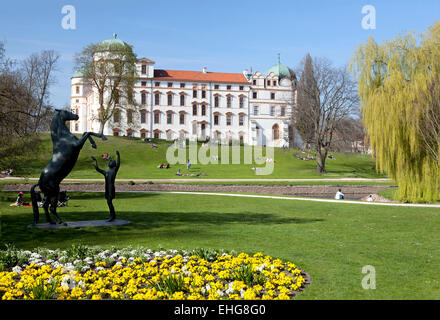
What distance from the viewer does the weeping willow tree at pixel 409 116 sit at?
22.4 m

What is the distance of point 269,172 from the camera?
47750 millimetres

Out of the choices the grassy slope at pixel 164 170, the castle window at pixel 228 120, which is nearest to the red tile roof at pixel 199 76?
the castle window at pixel 228 120

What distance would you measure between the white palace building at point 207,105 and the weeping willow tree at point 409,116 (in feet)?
187

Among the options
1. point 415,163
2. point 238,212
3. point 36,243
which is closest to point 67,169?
point 36,243

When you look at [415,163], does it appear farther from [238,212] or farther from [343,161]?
[343,161]

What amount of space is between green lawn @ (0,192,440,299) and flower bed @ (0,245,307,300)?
79 centimetres

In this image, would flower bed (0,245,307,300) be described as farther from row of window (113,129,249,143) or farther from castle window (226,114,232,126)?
castle window (226,114,232,126)

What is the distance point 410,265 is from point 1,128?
728 inches

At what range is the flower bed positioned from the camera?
6.92 metres

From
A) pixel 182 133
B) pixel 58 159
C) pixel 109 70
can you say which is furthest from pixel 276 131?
pixel 58 159

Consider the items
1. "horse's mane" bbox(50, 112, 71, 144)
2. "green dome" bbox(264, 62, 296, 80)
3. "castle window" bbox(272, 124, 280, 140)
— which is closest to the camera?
"horse's mane" bbox(50, 112, 71, 144)

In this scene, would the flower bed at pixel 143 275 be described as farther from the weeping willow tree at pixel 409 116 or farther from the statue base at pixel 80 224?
the weeping willow tree at pixel 409 116

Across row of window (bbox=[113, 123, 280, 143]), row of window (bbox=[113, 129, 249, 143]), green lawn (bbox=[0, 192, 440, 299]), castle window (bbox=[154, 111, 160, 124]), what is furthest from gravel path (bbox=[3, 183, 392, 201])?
castle window (bbox=[154, 111, 160, 124])

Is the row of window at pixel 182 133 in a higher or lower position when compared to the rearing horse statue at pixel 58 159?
higher
